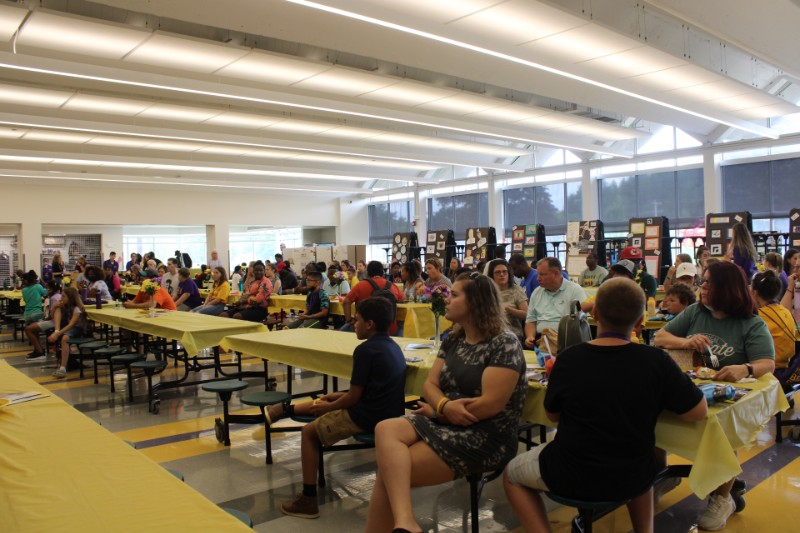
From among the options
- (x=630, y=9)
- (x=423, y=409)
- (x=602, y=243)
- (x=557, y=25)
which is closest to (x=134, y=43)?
(x=557, y=25)

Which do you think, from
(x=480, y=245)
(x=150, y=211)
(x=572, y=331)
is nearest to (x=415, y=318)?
(x=572, y=331)

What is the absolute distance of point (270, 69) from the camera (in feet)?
28.1

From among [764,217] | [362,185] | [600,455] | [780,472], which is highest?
[362,185]

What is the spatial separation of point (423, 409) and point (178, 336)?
346cm

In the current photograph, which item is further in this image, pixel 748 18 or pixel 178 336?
pixel 748 18

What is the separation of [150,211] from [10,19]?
44.1ft

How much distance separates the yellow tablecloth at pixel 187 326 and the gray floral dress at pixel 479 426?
317 centimetres

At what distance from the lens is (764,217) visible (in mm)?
14195

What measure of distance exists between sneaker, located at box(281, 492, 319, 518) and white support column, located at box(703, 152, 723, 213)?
46.2ft

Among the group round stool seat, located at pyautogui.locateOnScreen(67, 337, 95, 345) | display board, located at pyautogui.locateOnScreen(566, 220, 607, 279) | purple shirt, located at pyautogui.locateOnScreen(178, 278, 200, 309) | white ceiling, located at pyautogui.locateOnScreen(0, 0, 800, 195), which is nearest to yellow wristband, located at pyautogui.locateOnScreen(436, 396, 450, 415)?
white ceiling, located at pyautogui.locateOnScreen(0, 0, 800, 195)

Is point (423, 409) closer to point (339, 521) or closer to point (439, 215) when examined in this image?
point (339, 521)

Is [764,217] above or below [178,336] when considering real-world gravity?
above

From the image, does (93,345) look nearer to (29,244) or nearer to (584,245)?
(584,245)

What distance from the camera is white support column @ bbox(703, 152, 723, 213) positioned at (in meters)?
14.8
